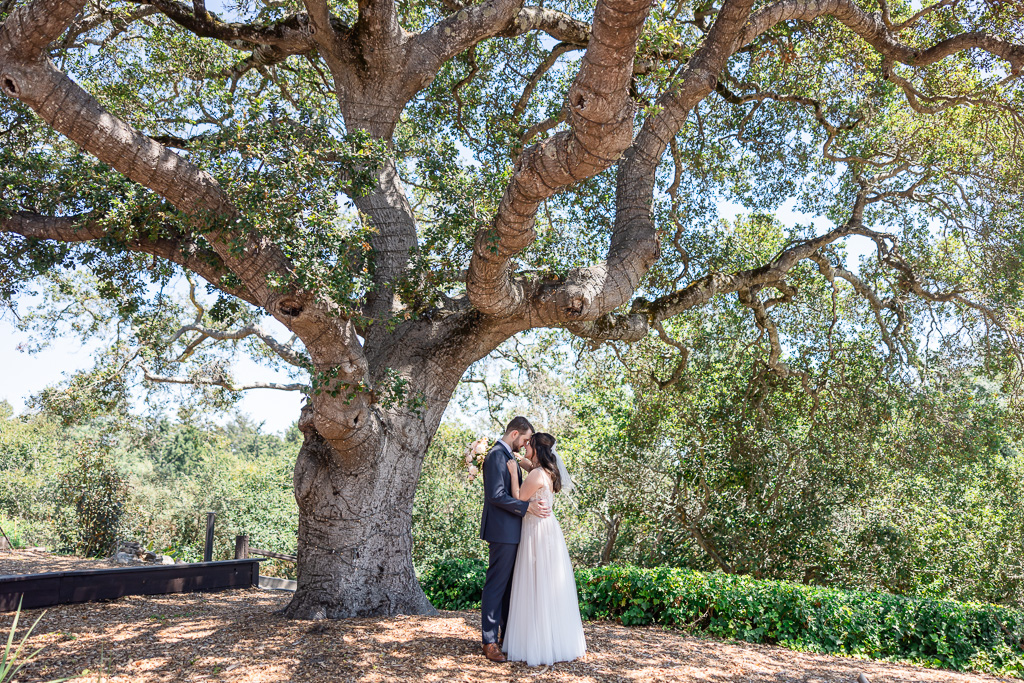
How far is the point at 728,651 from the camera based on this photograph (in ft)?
19.5

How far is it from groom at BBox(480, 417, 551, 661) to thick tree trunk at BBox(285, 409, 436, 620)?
1.67m

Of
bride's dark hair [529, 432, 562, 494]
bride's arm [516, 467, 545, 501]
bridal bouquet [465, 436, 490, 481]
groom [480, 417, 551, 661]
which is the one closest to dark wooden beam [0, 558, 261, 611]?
bridal bouquet [465, 436, 490, 481]

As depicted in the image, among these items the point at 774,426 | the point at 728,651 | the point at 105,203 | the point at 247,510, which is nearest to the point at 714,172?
the point at 774,426

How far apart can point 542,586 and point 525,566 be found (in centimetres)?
20

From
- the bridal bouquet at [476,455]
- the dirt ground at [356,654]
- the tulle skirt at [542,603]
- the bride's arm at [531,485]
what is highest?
the bridal bouquet at [476,455]

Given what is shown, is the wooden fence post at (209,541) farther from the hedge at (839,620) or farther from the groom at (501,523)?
the groom at (501,523)

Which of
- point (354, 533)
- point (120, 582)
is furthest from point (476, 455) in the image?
point (120, 582)

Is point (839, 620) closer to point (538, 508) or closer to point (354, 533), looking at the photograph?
point (538, 508)

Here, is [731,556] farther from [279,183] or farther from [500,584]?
[279,183]

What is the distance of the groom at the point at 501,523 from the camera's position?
16.5ft

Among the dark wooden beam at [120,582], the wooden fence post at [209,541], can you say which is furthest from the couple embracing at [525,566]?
the wooden fence post at [209,541]

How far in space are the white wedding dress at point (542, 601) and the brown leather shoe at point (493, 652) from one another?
83mm

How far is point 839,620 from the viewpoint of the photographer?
6.66 meters

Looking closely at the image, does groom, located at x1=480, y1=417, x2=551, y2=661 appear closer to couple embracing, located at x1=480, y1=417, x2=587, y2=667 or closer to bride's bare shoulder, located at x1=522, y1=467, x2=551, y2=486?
couple embracing, located at x1=480, y1=417, x2=587, y2=667
